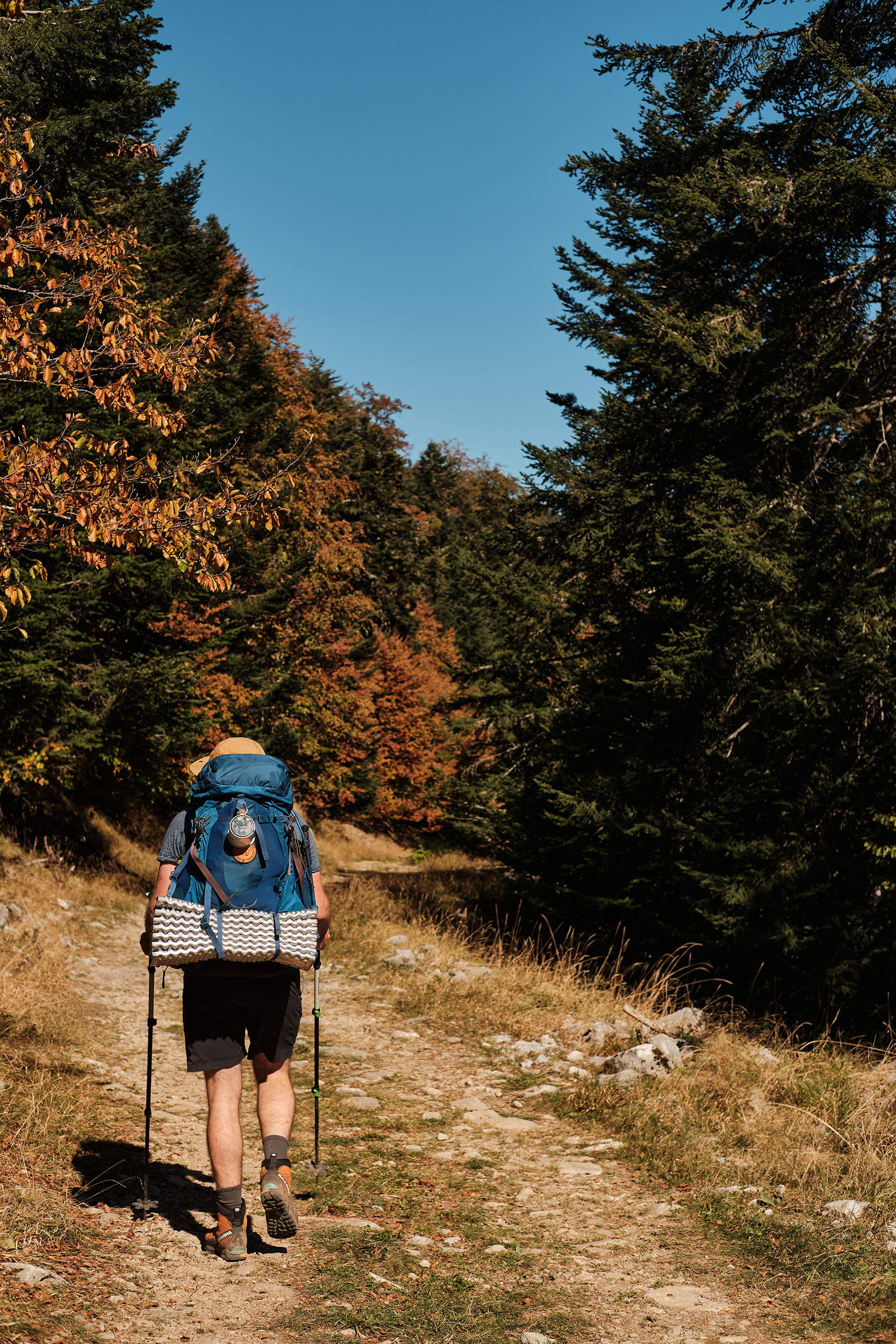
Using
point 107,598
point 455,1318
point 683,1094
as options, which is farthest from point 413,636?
point 455,1318

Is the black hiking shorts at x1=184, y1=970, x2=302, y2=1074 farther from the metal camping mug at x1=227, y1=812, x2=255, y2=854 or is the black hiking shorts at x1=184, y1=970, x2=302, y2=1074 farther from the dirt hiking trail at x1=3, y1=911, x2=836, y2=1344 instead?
the dirt hiking trail at x1=3, y1=911, x2=836, y2=1344

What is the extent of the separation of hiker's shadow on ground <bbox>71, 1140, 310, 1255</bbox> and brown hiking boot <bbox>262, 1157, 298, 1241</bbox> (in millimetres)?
267

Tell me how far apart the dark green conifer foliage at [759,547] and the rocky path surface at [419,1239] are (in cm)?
408

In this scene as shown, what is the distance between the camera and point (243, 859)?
3918 mm

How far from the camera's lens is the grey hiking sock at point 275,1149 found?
153 inches

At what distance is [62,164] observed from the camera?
12.8 meters

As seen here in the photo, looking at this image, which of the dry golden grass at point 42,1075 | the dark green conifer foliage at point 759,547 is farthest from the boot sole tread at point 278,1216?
the dark green conifer foliage at point 759,547

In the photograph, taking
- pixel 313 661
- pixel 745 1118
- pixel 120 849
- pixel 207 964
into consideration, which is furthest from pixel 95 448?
pixel 313 661

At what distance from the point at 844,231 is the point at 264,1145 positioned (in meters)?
10.5

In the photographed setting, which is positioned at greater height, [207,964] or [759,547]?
[759,547]

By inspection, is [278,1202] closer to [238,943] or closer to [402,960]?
[238,943]

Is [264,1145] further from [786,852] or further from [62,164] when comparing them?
[62,164]

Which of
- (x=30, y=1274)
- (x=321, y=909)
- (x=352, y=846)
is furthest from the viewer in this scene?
(x=352, y=846)

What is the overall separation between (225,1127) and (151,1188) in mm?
1064
